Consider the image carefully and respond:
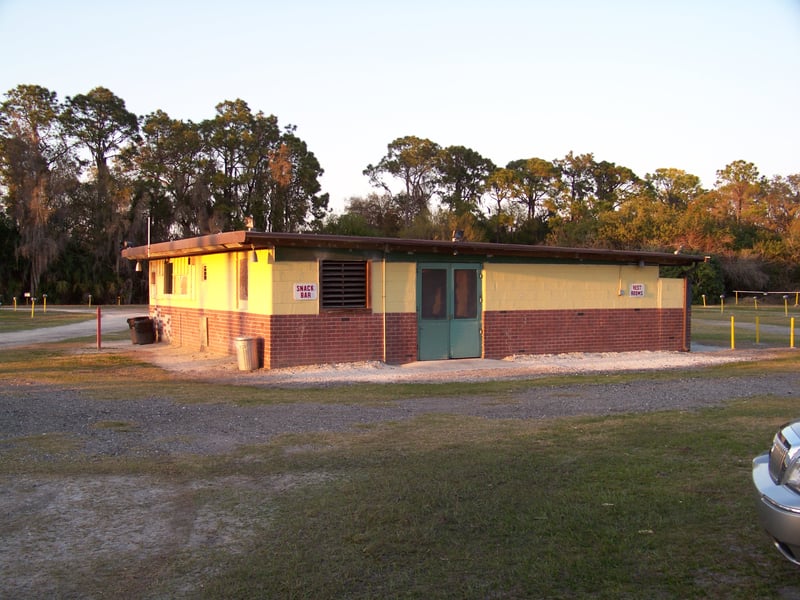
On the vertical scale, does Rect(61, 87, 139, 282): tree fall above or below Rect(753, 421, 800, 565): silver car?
above

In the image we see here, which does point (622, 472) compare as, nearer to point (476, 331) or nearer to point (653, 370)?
point (653, 370)

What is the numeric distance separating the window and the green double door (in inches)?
51.4

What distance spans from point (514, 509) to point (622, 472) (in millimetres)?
1472

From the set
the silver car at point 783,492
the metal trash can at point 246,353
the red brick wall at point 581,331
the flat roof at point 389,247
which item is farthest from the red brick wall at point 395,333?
the silver car at point 783,492

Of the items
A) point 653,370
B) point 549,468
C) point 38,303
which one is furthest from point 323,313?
point 38,303

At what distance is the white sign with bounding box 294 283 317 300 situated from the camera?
51.0 feet

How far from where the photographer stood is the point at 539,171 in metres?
68.6

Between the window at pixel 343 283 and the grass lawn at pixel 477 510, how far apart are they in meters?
6.85

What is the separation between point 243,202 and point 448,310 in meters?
45.9

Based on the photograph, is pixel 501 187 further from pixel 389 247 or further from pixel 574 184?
pixel 389 247

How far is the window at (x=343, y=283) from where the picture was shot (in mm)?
15938

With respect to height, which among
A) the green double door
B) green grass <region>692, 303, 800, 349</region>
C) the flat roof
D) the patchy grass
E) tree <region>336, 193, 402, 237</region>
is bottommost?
the patchy grass

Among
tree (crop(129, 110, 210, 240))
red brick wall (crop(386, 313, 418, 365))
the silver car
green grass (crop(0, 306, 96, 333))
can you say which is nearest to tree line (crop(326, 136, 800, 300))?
tree (crop(129, 110, 210, 240))

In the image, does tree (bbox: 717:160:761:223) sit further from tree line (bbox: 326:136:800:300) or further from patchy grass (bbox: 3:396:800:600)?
patchy grass (bbox: 3:396:800:600)
